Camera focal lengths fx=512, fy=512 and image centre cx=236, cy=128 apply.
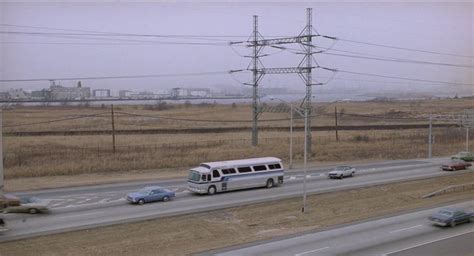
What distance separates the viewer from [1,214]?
20469mm

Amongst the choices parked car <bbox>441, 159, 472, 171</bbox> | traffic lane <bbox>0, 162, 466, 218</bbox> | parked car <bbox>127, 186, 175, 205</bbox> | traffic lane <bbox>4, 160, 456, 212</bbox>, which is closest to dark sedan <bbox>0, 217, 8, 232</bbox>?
traffic lane <bbox>0, 162, 466, 218</bbox>

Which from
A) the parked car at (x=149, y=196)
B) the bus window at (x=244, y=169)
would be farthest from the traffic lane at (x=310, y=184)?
the bus window at (x=244, y=169)

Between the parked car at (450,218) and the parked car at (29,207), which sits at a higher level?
the parked car at (450,218)

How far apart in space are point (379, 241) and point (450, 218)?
3.74 m

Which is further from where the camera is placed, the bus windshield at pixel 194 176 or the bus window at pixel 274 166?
the bus window at pixel 274 166

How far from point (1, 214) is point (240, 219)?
9747 mm

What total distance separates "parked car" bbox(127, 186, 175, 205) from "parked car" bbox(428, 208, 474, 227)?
42.0 feet

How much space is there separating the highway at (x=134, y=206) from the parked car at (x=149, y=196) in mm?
413

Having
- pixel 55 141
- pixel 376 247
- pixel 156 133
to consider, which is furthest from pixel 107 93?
pixel 376 247

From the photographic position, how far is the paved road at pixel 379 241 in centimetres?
1552

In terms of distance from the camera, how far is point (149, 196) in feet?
84.0

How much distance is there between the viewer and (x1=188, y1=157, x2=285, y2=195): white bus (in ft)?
91.7

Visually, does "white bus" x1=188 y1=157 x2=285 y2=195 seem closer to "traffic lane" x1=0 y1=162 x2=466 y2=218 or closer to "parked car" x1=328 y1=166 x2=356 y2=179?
"traffic lane" x1=0 y1=162 x2=466 y2=218

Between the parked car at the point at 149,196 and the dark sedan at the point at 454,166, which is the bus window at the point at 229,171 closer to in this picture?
the parked car at the point at 149,196
